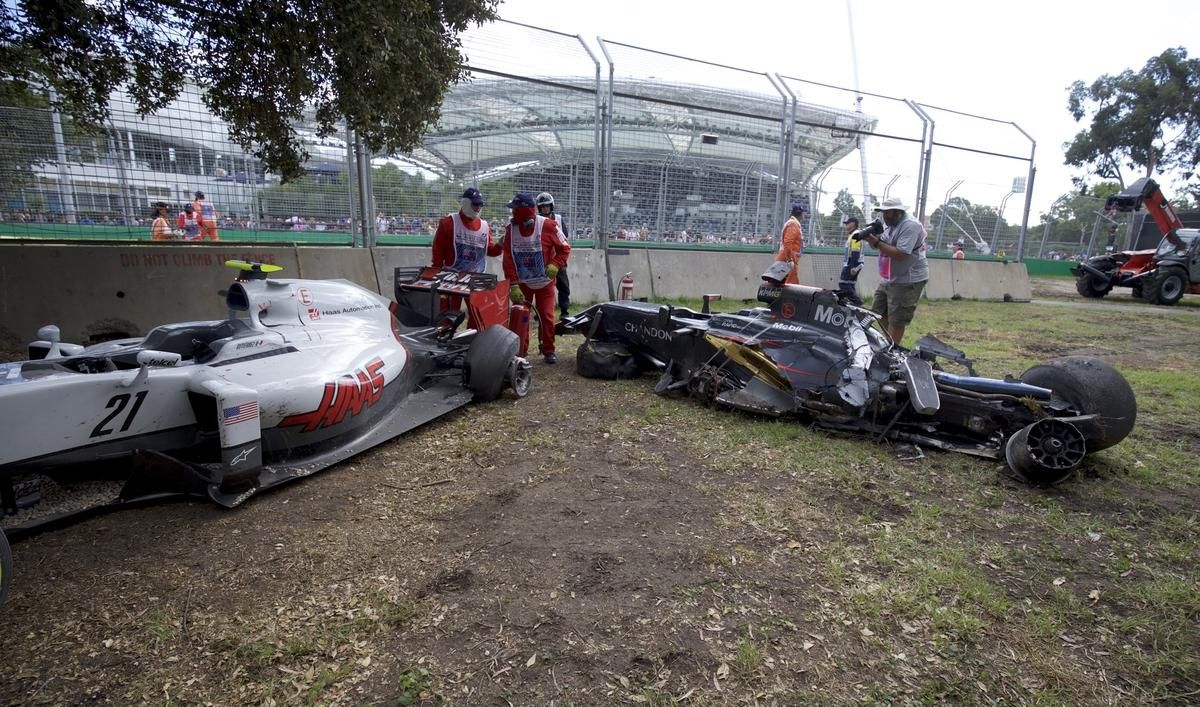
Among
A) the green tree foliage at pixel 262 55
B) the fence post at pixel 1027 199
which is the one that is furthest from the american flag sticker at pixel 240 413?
the fence post at pixel 1027 199

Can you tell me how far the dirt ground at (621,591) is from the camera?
199cm

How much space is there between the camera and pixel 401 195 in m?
7.80

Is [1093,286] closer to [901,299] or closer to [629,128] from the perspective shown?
[901,299]

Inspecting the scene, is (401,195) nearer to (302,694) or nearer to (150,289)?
(150,289)

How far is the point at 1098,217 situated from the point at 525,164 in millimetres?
20902

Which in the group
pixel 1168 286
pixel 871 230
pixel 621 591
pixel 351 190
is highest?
pixel 351 190

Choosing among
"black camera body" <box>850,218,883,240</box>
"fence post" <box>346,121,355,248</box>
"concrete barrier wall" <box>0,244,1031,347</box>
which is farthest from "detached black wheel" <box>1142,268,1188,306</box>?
"fence post" <box>346,121,355,248</box>

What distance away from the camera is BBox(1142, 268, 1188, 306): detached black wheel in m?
14.0

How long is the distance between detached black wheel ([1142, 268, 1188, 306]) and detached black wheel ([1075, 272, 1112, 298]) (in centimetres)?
120

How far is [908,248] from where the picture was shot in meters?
5.75

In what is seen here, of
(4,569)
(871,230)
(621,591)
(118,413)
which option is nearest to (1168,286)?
(871,230)

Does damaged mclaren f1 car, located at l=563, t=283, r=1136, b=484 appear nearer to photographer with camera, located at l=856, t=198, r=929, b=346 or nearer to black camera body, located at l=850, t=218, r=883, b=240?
black camera body, located at l=850, t=218, r=883, b=240

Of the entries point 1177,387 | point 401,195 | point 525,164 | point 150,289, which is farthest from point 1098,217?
point 150,289

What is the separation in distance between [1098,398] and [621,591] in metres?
3.15
